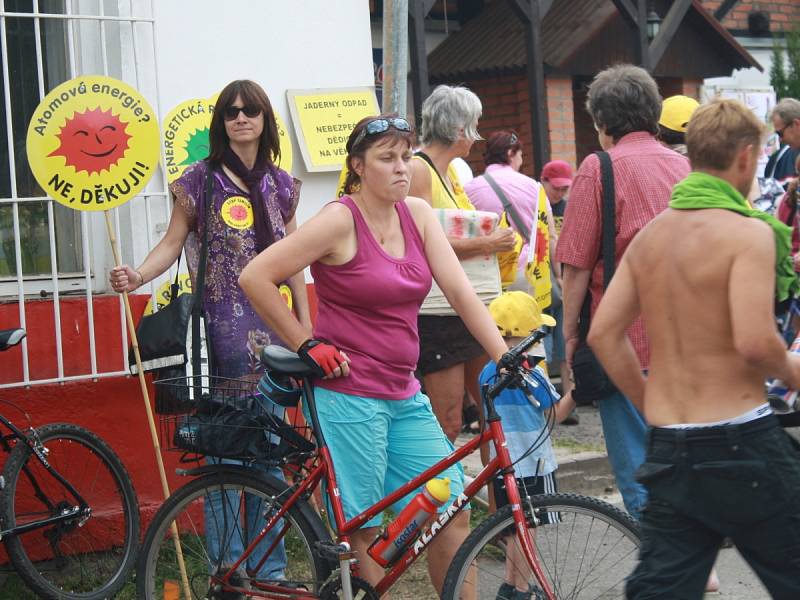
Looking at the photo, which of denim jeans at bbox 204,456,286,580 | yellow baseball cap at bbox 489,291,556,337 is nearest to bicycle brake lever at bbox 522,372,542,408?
yellow baseball cap at bbox 489,291,556,337

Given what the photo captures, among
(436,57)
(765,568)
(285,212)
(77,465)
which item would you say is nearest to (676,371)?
(765,568)

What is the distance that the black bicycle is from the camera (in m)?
5.18

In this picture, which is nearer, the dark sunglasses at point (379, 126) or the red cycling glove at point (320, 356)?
the red cycling glove at point (320, 356)

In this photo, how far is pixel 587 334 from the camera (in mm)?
4535

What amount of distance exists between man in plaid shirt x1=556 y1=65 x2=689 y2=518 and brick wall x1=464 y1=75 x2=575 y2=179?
626 centimetres

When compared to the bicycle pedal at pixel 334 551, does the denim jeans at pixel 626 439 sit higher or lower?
higher

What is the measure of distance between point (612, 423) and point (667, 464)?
1.54 meters

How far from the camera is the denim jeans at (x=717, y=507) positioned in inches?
123

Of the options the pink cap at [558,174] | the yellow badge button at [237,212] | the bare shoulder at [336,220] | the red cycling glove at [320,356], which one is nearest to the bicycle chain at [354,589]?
the red cycling glove at [320,356]

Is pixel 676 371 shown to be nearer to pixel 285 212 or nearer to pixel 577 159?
pixel 285 212

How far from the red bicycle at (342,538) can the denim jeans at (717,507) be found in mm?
631

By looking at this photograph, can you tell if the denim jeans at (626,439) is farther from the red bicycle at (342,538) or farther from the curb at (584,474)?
the curb at (584,474)

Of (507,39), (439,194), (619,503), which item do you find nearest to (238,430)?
(439,194)

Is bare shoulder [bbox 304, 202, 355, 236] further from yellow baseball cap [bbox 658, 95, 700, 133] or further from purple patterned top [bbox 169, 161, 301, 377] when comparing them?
yellow baseball cap [bbox 658, 95, 700, 133]
